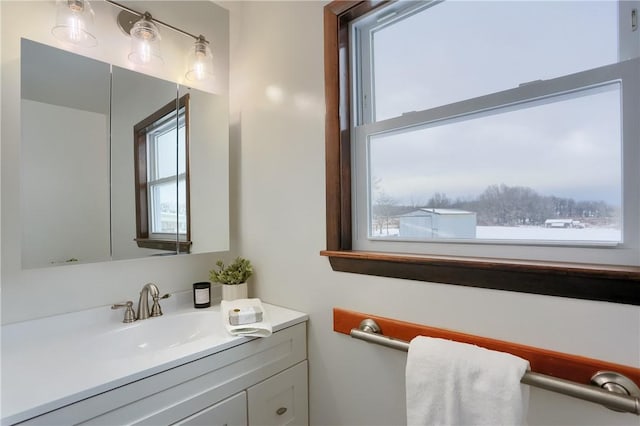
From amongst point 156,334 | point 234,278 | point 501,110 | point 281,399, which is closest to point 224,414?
point 281,399

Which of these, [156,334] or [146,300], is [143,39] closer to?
[146,300]

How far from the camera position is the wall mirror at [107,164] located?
102cm

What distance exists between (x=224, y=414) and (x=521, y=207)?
43.8 inches

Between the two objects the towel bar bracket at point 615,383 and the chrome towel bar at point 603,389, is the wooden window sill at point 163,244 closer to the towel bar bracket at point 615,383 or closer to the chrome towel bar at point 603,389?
the chrome towel bar at point 603,389

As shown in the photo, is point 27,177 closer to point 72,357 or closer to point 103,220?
point 103,220

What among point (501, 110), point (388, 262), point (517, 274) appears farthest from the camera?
point (388, 262)

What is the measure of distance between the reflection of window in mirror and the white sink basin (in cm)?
30

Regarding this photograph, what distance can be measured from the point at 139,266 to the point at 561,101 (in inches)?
62.1

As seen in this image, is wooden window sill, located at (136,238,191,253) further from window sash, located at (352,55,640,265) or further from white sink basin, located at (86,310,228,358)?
window sash, located at (352,55,640,265)

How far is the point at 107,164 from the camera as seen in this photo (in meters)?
1.15

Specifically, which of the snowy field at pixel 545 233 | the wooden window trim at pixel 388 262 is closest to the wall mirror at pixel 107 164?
the wooden window trim at pixel 388 262

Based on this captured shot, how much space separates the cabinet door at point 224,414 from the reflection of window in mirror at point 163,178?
67 centimetres

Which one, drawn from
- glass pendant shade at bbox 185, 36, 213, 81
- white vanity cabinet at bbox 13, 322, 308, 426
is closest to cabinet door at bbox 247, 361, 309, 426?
white vanity cabinet at bbox 13, 322, 308, 426

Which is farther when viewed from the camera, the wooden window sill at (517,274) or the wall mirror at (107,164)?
the wall mirror at (107,164)
